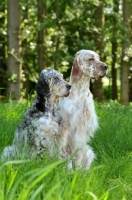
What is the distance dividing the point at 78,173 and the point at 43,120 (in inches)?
29.8

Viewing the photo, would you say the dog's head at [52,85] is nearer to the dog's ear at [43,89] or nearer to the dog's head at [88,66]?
the dog's ear at [43,89]

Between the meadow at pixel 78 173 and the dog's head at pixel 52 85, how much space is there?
30.4 inches

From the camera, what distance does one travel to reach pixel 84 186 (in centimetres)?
356

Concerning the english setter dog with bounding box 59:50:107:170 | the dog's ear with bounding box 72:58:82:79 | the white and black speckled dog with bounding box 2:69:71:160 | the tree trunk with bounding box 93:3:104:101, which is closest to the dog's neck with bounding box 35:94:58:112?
the white and black speckled dog with bounding box 2:69:71:160

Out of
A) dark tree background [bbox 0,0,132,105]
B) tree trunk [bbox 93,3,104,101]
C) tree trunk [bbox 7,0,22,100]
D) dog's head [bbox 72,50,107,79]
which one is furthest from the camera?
tree trunk [bbox 93,3,104,101]

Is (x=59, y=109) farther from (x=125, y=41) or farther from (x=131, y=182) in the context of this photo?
(x=125, y=41)

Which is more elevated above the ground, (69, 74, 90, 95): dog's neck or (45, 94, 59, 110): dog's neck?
(69, 74, 90, 95): dog's neck

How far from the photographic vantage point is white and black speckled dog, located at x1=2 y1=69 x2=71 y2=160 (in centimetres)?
452

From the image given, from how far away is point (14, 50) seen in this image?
41.7ft

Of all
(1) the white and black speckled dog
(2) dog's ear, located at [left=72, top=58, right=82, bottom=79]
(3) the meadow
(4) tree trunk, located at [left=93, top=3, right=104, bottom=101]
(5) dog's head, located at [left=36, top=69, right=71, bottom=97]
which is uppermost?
(4) tree trunk, located at [left=93, top=3, right=104, bottom=101]

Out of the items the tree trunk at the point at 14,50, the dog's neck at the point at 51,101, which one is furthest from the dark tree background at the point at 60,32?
the dog's neck at the point at 51,101

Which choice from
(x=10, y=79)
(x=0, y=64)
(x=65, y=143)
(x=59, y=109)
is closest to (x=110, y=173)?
(x=65, y=143)

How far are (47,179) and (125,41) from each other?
12.6 meters

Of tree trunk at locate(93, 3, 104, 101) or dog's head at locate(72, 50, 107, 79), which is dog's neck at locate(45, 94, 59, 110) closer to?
dog's head at locate(72, 50, 107, 79)
